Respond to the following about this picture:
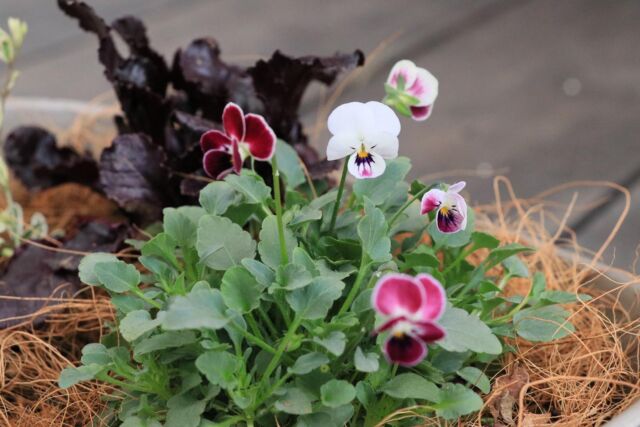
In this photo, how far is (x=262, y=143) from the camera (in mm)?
486

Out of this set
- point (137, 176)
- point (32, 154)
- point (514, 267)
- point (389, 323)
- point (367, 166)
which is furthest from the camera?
point (32, 154)

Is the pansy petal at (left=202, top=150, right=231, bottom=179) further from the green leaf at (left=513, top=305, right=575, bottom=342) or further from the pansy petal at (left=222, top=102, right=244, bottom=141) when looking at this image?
the green leaf at (left=513, top=305, right=575, bottom=342)

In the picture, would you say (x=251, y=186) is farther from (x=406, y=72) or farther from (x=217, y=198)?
(x=406, y=72)

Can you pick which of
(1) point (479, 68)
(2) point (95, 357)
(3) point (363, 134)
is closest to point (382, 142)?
(3) point (363, 134)

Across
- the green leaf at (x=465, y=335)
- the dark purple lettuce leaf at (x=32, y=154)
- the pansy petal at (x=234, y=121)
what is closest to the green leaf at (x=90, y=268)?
the pansy petal at (x=234, y=121)

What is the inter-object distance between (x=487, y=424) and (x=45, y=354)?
0.35 m

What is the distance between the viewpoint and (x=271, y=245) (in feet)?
1.66

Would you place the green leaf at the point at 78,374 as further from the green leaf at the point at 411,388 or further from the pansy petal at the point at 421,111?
the pansy petal at the point at 421,111

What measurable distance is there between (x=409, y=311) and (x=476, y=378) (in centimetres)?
15

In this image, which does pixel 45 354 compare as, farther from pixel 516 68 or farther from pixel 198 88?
pixel 516 68

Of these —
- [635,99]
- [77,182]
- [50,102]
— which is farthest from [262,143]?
[635,99]

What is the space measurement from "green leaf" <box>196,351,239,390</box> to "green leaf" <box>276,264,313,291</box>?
2.0 inches

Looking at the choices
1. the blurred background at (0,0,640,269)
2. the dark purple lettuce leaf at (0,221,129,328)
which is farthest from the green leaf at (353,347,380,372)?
the blurred background at (0,0,640,269)

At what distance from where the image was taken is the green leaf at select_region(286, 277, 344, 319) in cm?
47
